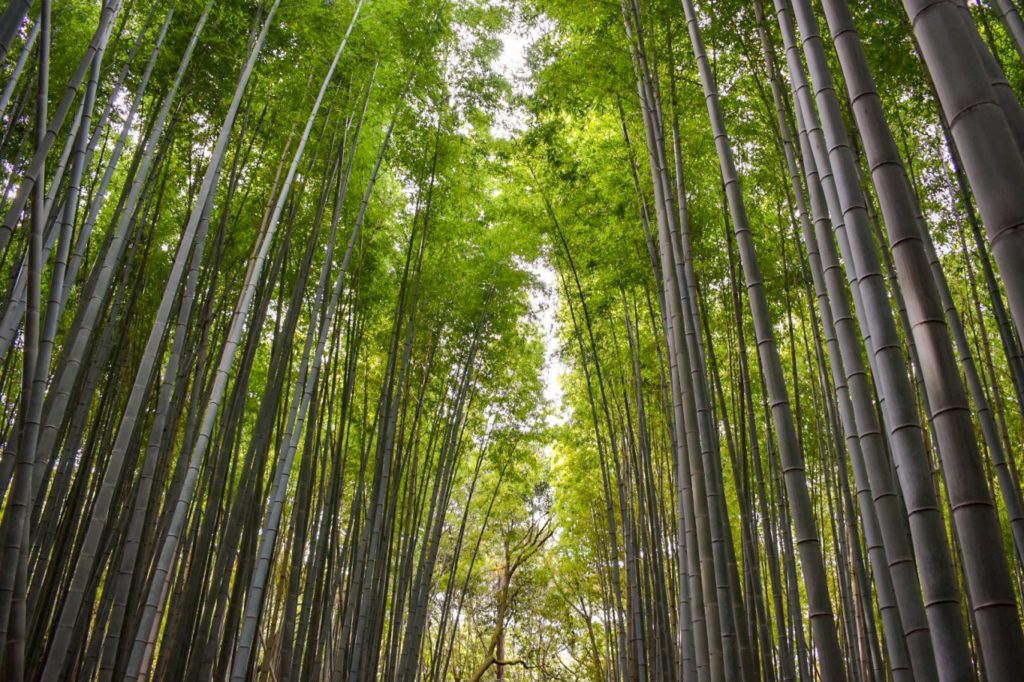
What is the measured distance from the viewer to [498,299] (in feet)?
22.6

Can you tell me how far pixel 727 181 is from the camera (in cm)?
231

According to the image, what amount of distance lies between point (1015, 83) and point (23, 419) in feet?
17.6

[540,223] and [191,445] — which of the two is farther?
[540,223]

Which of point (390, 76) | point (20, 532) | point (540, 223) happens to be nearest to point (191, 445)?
point (20, 532)

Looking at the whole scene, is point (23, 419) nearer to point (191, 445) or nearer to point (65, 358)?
point (65, 358)

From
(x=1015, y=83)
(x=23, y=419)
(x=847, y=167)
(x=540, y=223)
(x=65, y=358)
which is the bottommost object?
(x=23, y=419)

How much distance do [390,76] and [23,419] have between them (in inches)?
155

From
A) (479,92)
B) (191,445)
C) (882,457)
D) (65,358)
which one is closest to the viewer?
(882,457)

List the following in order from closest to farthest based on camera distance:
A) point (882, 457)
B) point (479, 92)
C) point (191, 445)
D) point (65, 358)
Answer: point (882, 457)
point (65, 358)
point (191, 445)
point (479, 92)

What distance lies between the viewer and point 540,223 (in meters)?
6.26

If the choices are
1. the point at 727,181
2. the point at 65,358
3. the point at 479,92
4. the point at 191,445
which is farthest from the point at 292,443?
the point at 479,92

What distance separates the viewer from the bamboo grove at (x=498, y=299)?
59.9 inches

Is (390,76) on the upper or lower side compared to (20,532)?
upper

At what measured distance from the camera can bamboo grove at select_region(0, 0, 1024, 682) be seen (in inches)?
59.9
